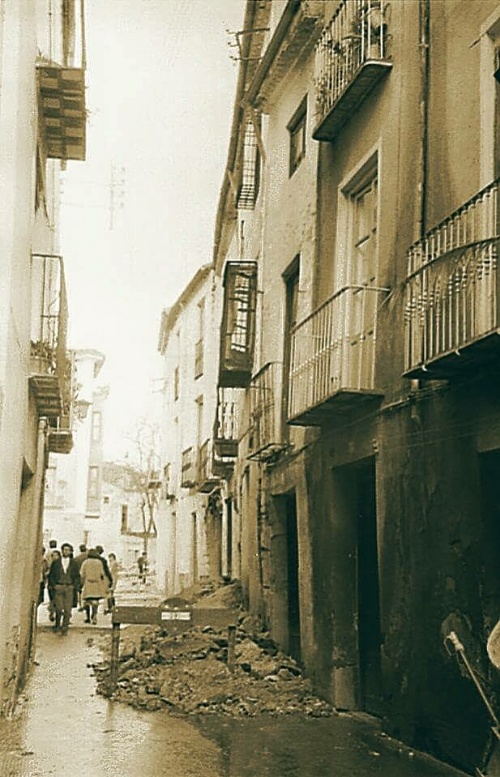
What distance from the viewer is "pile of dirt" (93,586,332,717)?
456 inches

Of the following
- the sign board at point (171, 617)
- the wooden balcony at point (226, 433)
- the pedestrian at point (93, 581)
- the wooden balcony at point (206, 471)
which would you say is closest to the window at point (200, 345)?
the wooden balcony at point (206, 471)

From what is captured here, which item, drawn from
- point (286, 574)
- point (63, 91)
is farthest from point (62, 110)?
point (286, 574)

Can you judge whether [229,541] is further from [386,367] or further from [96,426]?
[96,426]

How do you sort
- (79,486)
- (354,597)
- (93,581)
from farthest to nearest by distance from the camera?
(79,486), (93,581), (354,597)

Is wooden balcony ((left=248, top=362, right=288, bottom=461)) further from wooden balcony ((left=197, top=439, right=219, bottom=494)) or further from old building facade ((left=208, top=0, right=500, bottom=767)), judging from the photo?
wooden balcony ((left=197, top=439, right=219, bottom=494))

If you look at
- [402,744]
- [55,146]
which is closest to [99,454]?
[55,146]

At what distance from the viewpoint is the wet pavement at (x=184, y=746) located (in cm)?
873

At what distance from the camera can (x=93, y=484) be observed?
2224 inches

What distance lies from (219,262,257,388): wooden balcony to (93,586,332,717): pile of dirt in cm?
453

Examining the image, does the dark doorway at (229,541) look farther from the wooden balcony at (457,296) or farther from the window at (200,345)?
the wooden balcony at (457,296)

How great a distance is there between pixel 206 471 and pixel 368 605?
14091mm

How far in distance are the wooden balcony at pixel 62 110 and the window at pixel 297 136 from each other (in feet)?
12.0

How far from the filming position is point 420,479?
9508 mm

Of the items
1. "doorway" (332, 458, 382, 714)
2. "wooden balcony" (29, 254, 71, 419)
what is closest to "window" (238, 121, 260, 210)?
"wooden balcony" (29, 254, 71, 419)
